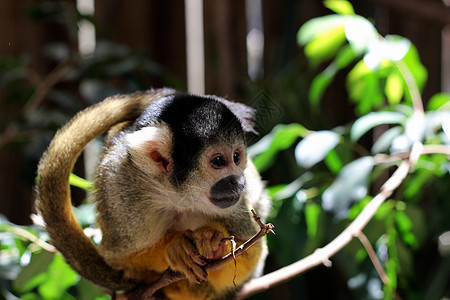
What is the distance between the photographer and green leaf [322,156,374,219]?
1332 mm

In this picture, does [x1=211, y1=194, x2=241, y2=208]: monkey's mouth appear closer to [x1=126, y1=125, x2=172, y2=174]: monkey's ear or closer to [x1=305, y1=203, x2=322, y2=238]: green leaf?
[x1=126, y1=125, x2=172, y2=174]: monkey's ear

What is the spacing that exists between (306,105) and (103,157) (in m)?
1.33

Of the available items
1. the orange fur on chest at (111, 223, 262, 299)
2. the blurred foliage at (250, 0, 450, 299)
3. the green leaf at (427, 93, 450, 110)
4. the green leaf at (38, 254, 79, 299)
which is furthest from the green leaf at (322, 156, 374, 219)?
the green leaf at (38, 254, 79, 299)

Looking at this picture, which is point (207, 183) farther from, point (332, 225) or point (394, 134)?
point (394, 134)

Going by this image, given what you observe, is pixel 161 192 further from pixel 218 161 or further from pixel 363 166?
pixel 363 166

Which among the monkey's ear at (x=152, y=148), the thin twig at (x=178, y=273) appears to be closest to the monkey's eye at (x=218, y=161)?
the monkey's ear at (x=152, y=148)

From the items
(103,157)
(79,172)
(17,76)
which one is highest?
(103,157)

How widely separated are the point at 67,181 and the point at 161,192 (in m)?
0.27

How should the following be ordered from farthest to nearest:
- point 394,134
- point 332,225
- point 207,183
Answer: point 394,134
point 332,225
point 207,183

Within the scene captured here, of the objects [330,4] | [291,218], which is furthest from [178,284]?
[330,4]

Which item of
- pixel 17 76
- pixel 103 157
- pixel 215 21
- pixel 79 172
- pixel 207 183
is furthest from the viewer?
pixel 215 21

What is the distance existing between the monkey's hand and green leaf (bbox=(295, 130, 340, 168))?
0.42 metres

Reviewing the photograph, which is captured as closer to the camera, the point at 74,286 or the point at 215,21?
the point at 74,286

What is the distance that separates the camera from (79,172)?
7.48 ft
